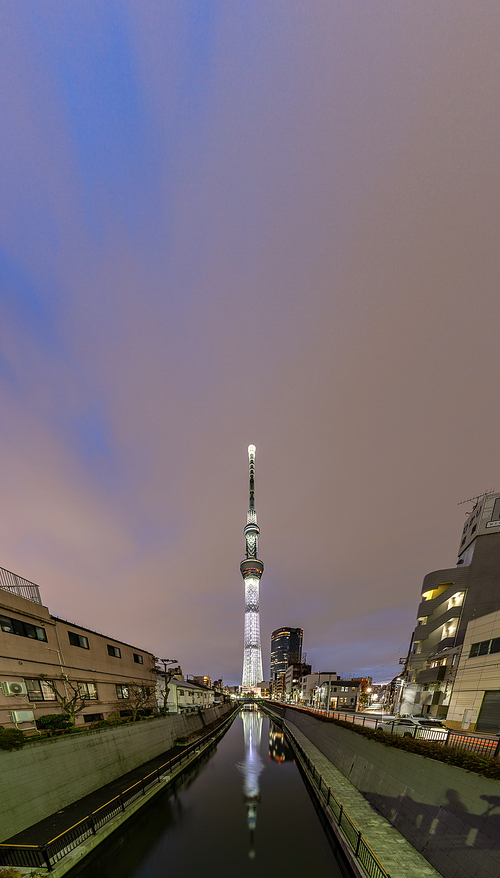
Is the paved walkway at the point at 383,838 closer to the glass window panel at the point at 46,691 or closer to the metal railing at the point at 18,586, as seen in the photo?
the glass window panel at the point at 46,691

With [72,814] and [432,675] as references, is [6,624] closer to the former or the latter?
[72,814]

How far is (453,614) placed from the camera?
38844mm

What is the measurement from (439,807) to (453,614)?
34.1m

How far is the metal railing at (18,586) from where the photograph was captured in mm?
21214

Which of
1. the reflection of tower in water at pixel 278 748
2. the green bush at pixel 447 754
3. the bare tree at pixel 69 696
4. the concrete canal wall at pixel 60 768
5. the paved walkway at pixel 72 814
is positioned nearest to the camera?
the green bush at pixel 447 754

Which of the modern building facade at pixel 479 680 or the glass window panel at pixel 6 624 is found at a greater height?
the glass window panel at pixel 6 624

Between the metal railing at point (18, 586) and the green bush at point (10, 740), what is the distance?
8724 millimetres

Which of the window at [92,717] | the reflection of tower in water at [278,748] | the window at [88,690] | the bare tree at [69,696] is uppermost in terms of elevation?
the bare tree at [69,696]

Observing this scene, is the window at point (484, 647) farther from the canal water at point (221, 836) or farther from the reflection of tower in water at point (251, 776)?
the reflection of tower in water at point (251, 776)

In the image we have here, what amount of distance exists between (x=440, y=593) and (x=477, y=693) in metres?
19.9

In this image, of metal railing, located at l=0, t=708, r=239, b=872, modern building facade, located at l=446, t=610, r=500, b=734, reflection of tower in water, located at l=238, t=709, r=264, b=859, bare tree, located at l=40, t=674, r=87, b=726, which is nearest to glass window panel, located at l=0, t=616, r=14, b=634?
bare tree, located at l=40, t=674, r=87, b=726

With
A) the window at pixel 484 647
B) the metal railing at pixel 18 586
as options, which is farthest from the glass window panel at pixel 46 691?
the window at pixel 484 647

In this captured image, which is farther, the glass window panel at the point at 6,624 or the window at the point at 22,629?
the window at the point at 22,629

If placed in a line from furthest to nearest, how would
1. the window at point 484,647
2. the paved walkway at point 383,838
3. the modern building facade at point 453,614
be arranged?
the modern building facade at point 453,614 → the window at point 484,647 → the paved walkway at point 383,838
